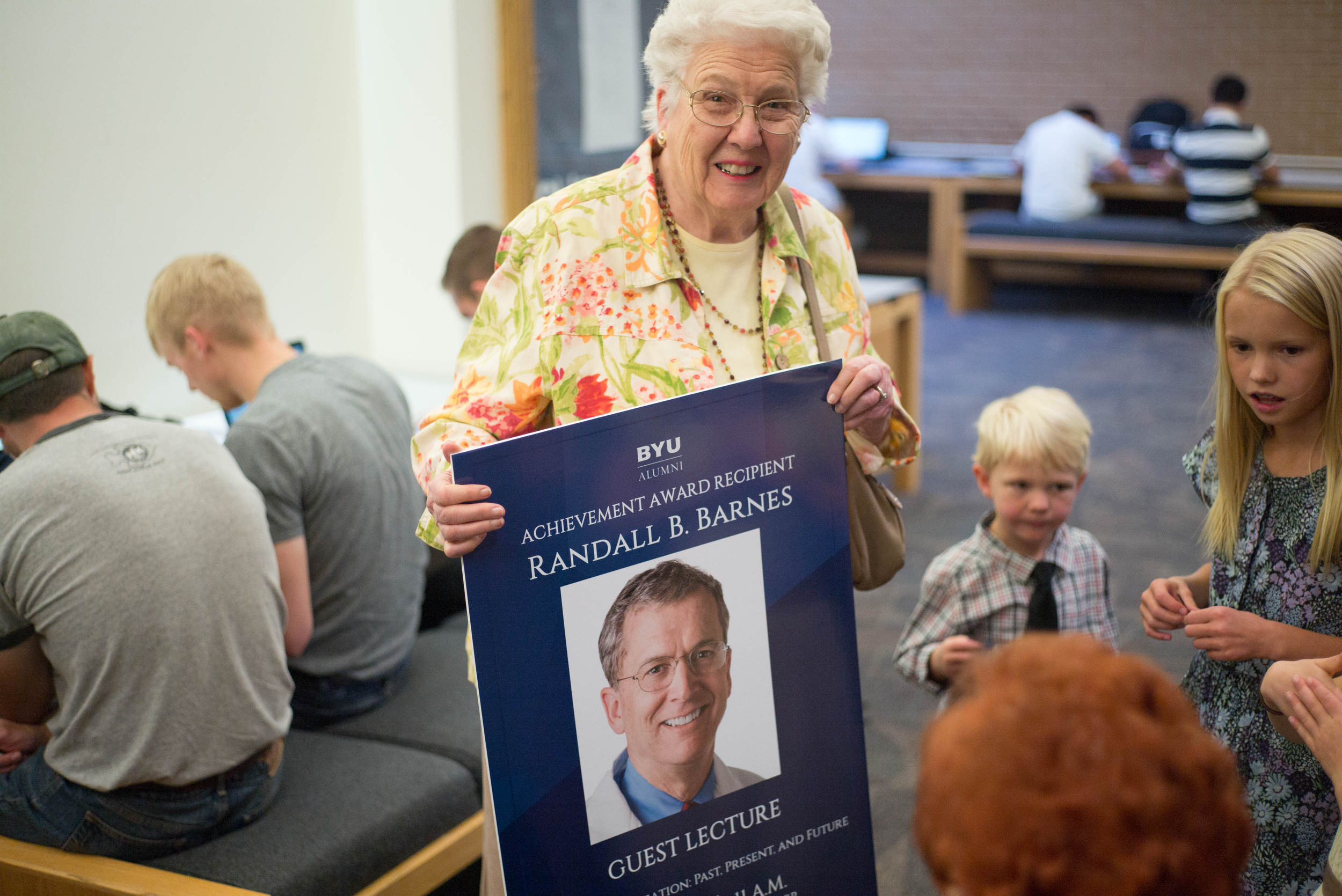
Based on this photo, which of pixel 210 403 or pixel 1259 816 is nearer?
pixel 1259 816

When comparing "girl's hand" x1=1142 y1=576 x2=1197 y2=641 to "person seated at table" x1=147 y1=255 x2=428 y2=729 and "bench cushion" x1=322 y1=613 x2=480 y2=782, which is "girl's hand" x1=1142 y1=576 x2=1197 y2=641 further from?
"person seated at table" x1=147 y1=255 x2=428 y2=729

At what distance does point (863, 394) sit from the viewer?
1.51 m

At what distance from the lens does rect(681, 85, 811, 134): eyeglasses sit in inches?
60.5

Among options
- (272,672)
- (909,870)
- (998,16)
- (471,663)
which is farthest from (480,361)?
(998,16)

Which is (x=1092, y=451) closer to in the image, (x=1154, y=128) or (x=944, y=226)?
(x=944, y=226)

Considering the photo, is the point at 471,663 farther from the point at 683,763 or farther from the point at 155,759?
the point at 155,759

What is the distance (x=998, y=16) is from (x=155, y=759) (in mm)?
9938

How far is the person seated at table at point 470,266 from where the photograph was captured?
3.11 metres

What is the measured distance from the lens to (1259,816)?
5.51 ft

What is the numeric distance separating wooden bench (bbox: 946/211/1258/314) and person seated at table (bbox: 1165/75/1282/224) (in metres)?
0.13

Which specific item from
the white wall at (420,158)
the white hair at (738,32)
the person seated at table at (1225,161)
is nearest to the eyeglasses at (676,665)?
the white hair at (738,32)

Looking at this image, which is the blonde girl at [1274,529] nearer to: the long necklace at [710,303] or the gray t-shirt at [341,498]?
the long necklace at [710,303]

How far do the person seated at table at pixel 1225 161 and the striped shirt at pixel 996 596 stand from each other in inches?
261

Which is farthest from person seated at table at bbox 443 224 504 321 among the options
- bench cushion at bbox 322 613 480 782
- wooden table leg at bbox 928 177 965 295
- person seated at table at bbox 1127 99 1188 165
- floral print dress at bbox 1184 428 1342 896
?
person seated at table at bbox 1127 99 1188 165
